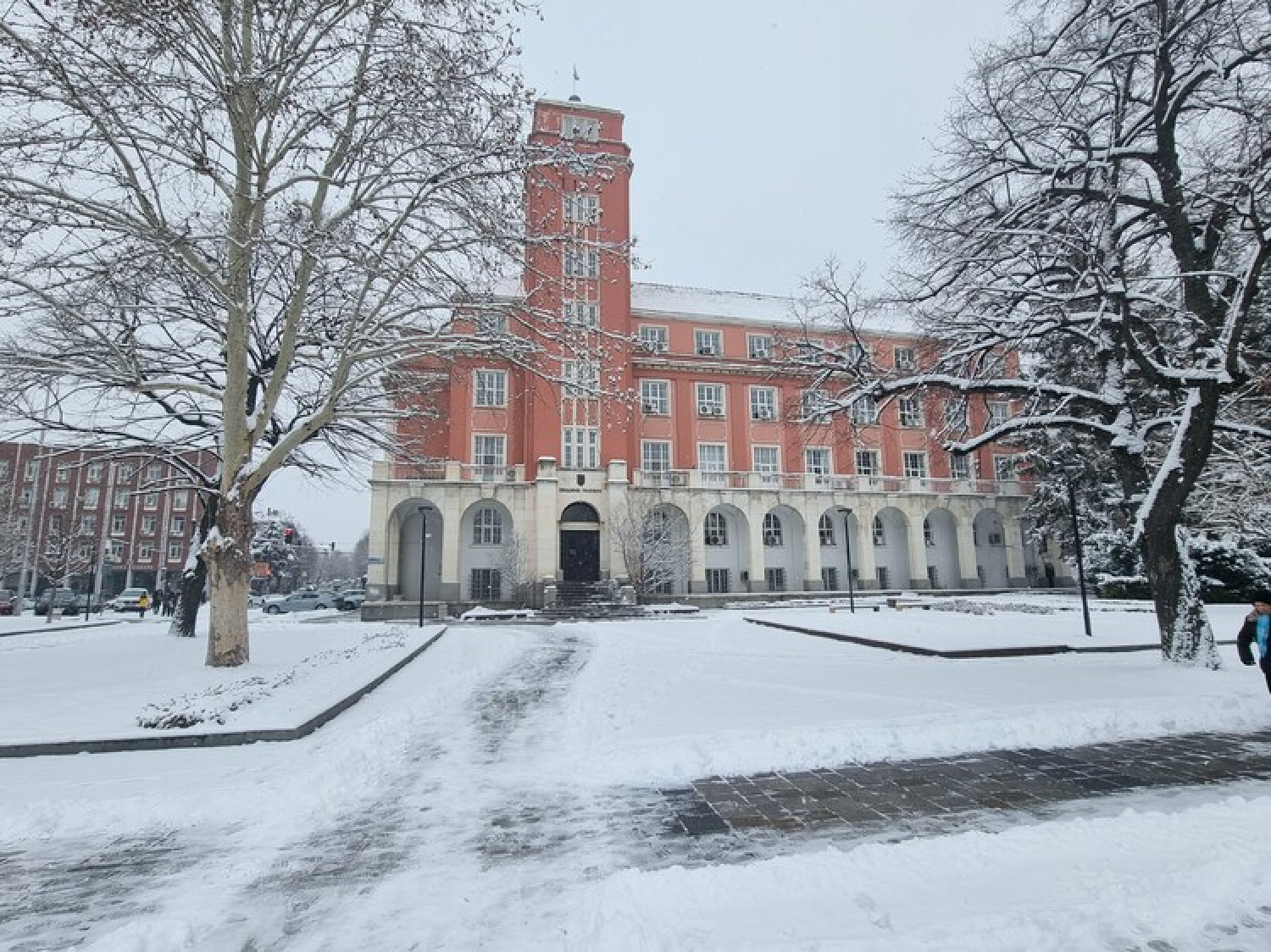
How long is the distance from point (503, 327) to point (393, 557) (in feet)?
83.8

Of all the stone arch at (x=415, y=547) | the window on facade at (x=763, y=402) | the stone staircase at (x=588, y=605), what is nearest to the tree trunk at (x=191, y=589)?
the stone staircase at (x=588, y=605)

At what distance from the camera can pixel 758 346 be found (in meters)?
44.4

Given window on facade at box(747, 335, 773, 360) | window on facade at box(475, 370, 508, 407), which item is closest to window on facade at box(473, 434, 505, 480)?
window on facade at box(475, 370, 508, 407)

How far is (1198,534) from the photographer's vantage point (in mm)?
24047

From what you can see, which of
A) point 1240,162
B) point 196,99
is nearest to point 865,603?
point 1240,162

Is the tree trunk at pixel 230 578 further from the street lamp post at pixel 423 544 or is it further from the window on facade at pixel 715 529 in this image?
the window on facade at pixel 715 529

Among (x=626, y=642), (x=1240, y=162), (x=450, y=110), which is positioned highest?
(x=450, y=110)

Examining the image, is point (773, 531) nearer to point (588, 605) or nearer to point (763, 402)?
point (763, 402)

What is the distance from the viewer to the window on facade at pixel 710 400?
135 feet

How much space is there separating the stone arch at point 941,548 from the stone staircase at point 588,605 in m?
22.9

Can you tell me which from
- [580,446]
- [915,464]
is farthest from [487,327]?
[915,464]

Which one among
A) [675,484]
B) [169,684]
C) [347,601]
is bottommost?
[347,601]

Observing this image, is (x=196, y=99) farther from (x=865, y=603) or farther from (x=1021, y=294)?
(x=865, y=603)

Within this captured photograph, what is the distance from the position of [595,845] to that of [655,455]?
35889 mm
